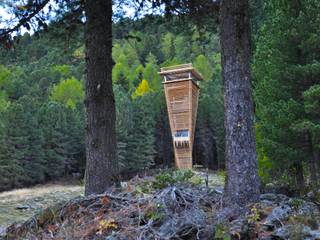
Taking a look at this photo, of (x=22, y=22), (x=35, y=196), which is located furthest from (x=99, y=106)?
(x=35, y=196)

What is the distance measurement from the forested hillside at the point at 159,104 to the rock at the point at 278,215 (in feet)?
11.3

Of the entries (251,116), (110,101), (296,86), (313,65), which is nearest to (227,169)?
(251,116)

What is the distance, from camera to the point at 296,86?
9.72 meters

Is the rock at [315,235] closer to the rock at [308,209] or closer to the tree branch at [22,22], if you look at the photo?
the rock at [308,209]

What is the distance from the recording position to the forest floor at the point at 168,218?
299 centimetres

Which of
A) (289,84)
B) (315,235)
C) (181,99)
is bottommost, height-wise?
(315,235)

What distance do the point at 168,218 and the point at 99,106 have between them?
6.77ft

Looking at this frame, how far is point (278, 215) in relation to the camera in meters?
3.20

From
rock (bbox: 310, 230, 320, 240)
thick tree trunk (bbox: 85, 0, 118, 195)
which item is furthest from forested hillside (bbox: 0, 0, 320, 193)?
rock (bbox: 310, 230, 320, 240)

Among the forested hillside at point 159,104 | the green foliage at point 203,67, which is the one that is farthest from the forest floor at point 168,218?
the green foliage at point 203,67

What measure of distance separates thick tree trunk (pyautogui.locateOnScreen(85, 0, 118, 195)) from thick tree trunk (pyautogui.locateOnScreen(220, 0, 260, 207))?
161 centimetres

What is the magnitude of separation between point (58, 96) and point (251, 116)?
139 feet

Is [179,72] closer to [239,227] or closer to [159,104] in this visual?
[159,104]

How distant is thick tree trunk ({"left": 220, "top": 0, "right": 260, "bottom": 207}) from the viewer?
12.2ft
